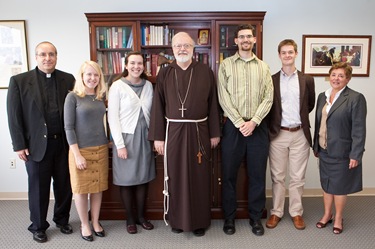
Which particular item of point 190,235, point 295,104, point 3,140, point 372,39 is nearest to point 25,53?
point 3,140

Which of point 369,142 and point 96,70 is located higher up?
point 96,70

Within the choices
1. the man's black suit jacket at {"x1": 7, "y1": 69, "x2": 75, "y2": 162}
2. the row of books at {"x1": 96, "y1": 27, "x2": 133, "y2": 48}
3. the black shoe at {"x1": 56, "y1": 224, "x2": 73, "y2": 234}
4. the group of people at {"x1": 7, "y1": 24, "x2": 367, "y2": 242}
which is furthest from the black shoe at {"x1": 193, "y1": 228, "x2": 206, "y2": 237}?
the row of books at {"x1": 96, "y1": 27, "x2": 133, "y2": 48}

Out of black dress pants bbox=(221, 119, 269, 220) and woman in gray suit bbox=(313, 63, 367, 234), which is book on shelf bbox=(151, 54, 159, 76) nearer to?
black dress pants bbox=(221, 119, 269, 220)

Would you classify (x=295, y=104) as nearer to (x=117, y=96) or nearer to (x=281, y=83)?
(x=281, y=83)

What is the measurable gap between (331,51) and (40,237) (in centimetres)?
331

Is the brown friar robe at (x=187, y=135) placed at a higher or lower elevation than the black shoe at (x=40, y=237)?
higher

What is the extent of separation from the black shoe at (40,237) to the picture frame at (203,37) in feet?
7.31

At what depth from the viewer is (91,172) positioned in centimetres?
240

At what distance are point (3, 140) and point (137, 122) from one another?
1.89 m

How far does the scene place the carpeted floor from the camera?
2.41 m

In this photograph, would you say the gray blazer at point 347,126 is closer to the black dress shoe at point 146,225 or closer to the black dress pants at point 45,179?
the black dress shoe at point 146,225

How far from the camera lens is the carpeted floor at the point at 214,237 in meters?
2.41

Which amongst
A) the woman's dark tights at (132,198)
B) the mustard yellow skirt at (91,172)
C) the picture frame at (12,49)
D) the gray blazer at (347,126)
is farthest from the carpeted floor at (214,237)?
the picture frame at (12,49)

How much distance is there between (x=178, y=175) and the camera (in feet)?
8.13
